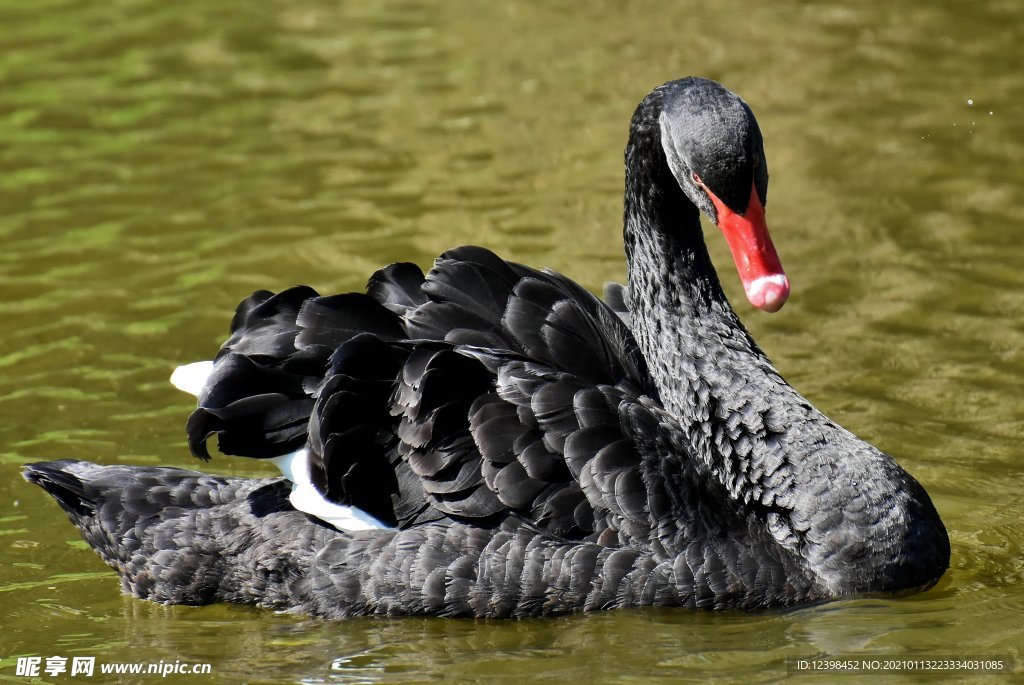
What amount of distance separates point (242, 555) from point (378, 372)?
2.78ft

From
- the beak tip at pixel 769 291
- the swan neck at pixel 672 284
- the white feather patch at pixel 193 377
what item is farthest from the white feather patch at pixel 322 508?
the beak tip at pixel 769 291

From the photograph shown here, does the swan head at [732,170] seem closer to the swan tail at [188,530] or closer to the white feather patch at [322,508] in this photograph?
the white feather patch at [322,508]

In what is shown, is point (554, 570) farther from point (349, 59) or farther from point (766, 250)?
point (349, 59)

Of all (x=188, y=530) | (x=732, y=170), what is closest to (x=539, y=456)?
(x=732, y=170)

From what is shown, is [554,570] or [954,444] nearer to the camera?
[554,570]

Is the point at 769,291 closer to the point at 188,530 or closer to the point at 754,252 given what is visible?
the point at 754,252

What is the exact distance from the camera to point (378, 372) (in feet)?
17.8

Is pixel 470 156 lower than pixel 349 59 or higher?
lower

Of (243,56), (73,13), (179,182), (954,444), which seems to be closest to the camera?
(954,444)

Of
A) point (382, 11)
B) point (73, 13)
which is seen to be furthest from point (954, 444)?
point (73, 13)

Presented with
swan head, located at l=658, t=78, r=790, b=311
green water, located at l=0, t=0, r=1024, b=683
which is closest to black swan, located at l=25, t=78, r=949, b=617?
swan head, located at l=658, t=78, r=790, b=311

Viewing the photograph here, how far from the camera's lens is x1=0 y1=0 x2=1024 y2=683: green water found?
5.22m

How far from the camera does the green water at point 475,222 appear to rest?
522 cm

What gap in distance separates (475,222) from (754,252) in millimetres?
4035
